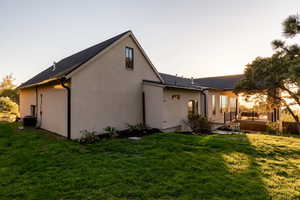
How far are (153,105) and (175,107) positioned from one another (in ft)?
5.71

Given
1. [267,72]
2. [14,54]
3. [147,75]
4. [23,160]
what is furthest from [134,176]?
[14,54]

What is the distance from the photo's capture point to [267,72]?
9578mm

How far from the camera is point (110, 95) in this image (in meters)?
8.63

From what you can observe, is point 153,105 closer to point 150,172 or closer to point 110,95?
point 110,95

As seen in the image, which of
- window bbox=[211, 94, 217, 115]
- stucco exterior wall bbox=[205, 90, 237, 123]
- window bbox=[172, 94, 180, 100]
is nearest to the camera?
window bbox=[172, 94, 180, 100]

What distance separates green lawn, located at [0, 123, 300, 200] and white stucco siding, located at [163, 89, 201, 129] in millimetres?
3737

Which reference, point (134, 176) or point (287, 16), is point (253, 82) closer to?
point (287, 16)

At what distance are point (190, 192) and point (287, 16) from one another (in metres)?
11.3

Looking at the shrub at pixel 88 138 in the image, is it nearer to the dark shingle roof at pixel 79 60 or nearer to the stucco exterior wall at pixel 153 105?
the dark shingle roof at pixel 79 60

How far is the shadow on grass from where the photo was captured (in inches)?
117

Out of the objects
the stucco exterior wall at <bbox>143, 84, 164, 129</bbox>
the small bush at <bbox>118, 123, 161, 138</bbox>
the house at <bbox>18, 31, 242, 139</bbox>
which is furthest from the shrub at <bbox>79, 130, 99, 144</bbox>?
the stucco exterior wall at <bbox>143, 84, 164, 129</bbox>

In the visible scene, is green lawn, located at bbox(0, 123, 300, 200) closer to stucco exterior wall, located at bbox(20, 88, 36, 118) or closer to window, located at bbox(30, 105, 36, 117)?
window, located at bbox(30, 105, 36, 117)

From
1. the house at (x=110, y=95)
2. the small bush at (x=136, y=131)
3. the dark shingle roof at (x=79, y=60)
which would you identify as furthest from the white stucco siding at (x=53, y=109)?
the small bush at (x=136, y=131)

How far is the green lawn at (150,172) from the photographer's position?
2.97 meters
